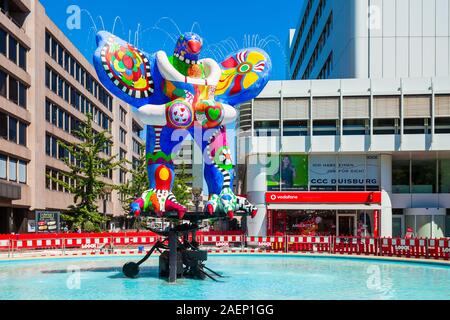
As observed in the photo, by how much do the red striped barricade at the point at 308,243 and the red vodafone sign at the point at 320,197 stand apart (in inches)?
273

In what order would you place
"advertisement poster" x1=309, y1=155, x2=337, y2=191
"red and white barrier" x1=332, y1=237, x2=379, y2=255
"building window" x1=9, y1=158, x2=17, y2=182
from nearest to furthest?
"red and white barrier" x1=332, y1=237, x2=379, y2=255
"advertisement poster" x1=309, y1=155, x2=337, y2=191
"building window" x1=9, y1=158, x2=17, y2=182

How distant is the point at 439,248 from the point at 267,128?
47.6 ft

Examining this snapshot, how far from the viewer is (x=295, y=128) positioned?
114 feet

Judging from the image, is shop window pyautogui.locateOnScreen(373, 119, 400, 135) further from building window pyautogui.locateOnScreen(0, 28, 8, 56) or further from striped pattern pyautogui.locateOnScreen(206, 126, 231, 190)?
building window pyautogui.locateOnScreen(0, 28, 8, 56)

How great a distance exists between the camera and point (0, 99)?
1500 inches

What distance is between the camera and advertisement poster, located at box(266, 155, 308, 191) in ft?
114

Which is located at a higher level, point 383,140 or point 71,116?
point 71,116

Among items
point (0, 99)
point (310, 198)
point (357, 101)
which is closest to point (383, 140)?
point (357, 101)

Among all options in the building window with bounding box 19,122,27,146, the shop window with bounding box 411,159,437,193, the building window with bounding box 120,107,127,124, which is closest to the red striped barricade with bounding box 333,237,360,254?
the shop window with bounding box 411,159,437,193

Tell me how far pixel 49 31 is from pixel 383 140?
31298 mm

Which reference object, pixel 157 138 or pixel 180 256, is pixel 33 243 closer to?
pixel 180 256

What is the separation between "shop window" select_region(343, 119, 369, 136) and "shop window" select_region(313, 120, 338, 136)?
0.62 metres
